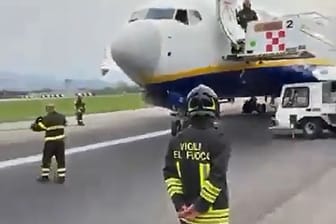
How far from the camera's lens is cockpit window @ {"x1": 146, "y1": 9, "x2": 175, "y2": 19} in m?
18.1

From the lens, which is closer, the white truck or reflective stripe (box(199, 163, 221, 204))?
reflective stripe (box(199, 163, 221, 204))

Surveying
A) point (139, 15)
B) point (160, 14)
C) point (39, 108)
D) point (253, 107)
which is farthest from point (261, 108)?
point (39, 108)

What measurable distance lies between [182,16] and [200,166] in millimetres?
14537

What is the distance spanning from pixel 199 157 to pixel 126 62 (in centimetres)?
1346

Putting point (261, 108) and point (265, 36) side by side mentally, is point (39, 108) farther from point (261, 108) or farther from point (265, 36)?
point (265, 36)

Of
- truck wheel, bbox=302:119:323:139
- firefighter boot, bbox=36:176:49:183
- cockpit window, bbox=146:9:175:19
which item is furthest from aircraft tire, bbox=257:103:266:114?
firefighter boot, bbox=36:176:49:183

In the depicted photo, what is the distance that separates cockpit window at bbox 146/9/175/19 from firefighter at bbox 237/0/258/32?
2.60 m

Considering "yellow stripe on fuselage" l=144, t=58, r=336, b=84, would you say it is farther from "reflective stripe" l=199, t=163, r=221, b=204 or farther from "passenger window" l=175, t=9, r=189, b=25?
"reflective stripe" l=199, t=163, r=221, b=204

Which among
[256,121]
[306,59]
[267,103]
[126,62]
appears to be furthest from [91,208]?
[267,103]

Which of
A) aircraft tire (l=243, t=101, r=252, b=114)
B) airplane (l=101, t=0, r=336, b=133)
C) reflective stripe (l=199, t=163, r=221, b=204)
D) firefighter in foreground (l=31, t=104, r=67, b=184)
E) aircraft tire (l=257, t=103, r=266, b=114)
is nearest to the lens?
reflective stripe (l=199, t=163, r=221, b=204)

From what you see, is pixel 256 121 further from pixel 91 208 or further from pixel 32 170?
pixel 91 208

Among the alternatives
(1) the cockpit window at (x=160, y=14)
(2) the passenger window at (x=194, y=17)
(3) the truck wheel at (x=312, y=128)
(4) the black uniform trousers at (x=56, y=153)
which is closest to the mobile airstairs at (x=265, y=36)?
(2) the passenger window at (x=194, y=17)

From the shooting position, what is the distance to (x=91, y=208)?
8797 mm

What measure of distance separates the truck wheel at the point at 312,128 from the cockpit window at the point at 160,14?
4.61 meters
